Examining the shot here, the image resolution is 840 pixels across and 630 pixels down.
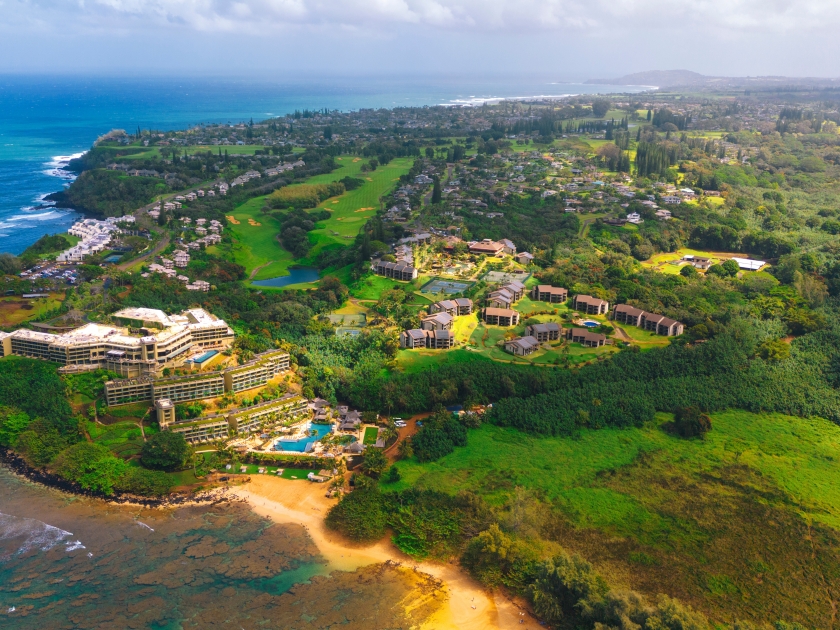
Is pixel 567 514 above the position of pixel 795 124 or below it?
below

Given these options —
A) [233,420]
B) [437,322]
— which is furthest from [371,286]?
[233,420]

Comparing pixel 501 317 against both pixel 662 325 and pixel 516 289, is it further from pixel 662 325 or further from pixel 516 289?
pixel 662 325

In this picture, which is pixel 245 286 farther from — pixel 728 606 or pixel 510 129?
pixel 510 129

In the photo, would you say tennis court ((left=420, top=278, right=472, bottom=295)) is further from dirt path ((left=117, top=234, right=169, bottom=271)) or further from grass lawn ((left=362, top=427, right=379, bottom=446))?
dirt path ((left=117, top=234, right=169, bottom=271))

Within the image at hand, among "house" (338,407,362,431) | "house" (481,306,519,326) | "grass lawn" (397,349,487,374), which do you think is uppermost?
"house" (481,306,519,326)

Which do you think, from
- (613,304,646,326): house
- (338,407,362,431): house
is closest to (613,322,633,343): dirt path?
(613,304,646,326): house

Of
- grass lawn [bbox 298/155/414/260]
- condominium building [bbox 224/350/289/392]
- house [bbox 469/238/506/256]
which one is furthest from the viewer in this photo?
grass lawn [bbox 298/155/414/260]

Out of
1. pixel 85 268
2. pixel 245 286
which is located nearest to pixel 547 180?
pixel 245 286

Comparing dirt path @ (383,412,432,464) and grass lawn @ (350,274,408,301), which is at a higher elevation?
grass lawn @ (350,274,408,301)

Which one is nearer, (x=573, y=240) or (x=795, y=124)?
(x=573, y=240)
